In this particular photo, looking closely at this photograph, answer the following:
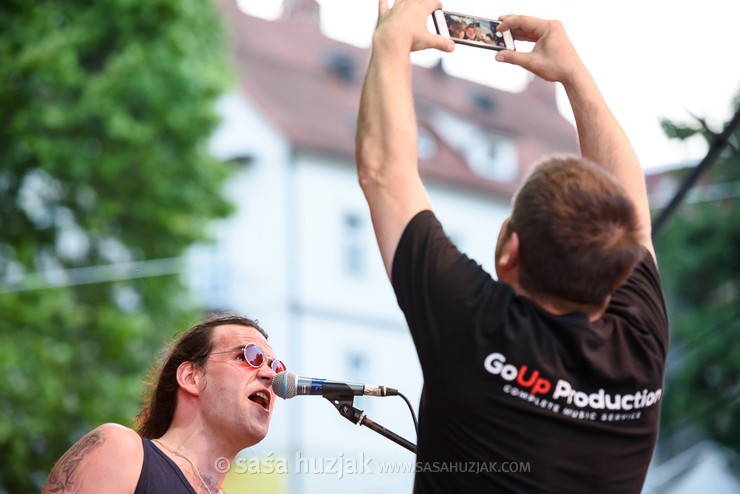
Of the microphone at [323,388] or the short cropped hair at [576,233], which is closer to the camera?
the short cropped hair at [576,233]

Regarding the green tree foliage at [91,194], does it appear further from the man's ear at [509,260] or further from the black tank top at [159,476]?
the man's ear at [509,260]

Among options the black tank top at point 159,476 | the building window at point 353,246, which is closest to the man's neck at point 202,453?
the black tank top at point 159,476

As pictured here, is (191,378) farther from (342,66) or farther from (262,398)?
(342,66)

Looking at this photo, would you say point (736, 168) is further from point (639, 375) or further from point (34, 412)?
point (639, 375)

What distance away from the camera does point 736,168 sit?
22.0 m

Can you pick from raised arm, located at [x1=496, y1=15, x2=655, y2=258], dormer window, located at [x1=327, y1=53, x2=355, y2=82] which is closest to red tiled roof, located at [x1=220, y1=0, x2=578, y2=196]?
dormer window, located at [x1=327, y1=53, x2=355, y2=82]

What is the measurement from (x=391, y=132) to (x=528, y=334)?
47cm

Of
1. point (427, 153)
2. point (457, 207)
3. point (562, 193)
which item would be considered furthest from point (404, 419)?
point (562, 193)

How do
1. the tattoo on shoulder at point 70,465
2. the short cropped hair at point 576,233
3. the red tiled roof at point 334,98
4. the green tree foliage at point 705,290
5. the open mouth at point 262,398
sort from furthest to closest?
1. the red tiled roof at point 334,98
2. the green tree foliage at point 705,290
3. the open mouth at point 262,398
4. the tattoo on shoulder at point 70,465
5. the short cropped hair at point 576,233

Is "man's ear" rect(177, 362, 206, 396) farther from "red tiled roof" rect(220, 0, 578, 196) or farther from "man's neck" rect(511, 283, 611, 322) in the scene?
"red tiled roof" rect(220, 0, 578, 196)

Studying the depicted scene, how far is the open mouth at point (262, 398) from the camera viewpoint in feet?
10.7

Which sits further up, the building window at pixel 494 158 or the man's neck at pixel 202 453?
the man's neck at pixel 202 453

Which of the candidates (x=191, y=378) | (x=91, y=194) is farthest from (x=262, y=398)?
(x=91, y=194)

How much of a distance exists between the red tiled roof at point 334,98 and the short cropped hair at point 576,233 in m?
20.1
